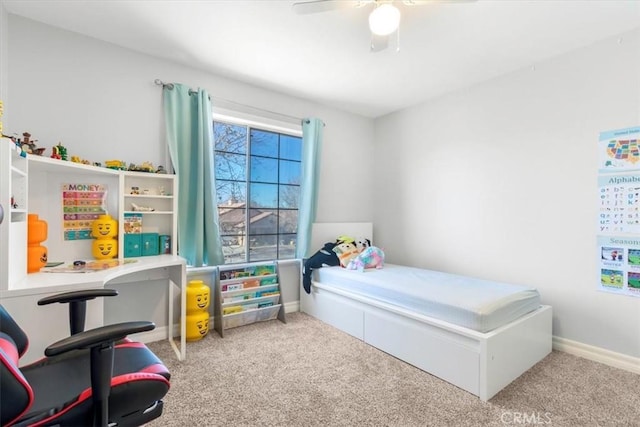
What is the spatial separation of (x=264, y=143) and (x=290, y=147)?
1.13 feet

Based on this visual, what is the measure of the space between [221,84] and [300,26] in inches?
45.2

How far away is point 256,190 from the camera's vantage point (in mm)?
3295

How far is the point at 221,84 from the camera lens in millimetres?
2934

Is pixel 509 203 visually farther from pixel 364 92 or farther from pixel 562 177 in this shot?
pixel 364 92

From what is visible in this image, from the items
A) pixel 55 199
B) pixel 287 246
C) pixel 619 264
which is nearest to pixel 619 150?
pixel 619 264

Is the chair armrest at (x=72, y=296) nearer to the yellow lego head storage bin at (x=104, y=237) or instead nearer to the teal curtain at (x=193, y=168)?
the yellow lego head storage bin at (x=104, y=237)

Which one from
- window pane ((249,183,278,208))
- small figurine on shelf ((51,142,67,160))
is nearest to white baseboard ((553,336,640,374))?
window pane ((249,183,278,208))

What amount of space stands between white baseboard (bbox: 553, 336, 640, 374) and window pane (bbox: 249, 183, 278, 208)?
9.62 feet

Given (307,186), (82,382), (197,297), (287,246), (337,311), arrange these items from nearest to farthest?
(82,382), (197,297), (337,311), (307,186), (287,246)

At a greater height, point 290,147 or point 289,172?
point 290,147

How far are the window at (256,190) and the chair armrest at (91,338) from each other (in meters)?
2.21

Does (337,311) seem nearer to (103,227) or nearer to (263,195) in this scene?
(263,195)

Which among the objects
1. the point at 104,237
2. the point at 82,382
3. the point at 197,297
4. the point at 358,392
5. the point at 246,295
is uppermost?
the point at 104,237

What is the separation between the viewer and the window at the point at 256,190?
312 cm
